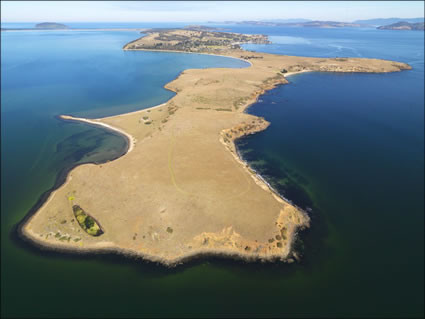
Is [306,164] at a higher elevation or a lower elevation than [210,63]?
lower

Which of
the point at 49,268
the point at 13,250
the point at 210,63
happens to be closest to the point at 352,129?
the point at 49,268

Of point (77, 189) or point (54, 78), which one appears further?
point (54, 78)

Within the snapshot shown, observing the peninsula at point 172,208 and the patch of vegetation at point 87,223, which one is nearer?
the peninsula at point 172,208

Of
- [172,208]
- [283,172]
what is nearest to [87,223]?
[172,208]

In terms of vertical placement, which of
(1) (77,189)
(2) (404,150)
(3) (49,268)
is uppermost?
(2) (404,150)

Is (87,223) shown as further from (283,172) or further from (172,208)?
(283,172)

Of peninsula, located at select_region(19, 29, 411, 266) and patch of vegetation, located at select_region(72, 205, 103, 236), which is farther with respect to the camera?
patch of vegetation, located at select_region(72, 205, 103, 236)

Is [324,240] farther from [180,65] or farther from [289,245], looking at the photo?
[180,65]

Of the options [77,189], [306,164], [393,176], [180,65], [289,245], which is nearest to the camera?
[289,245]
